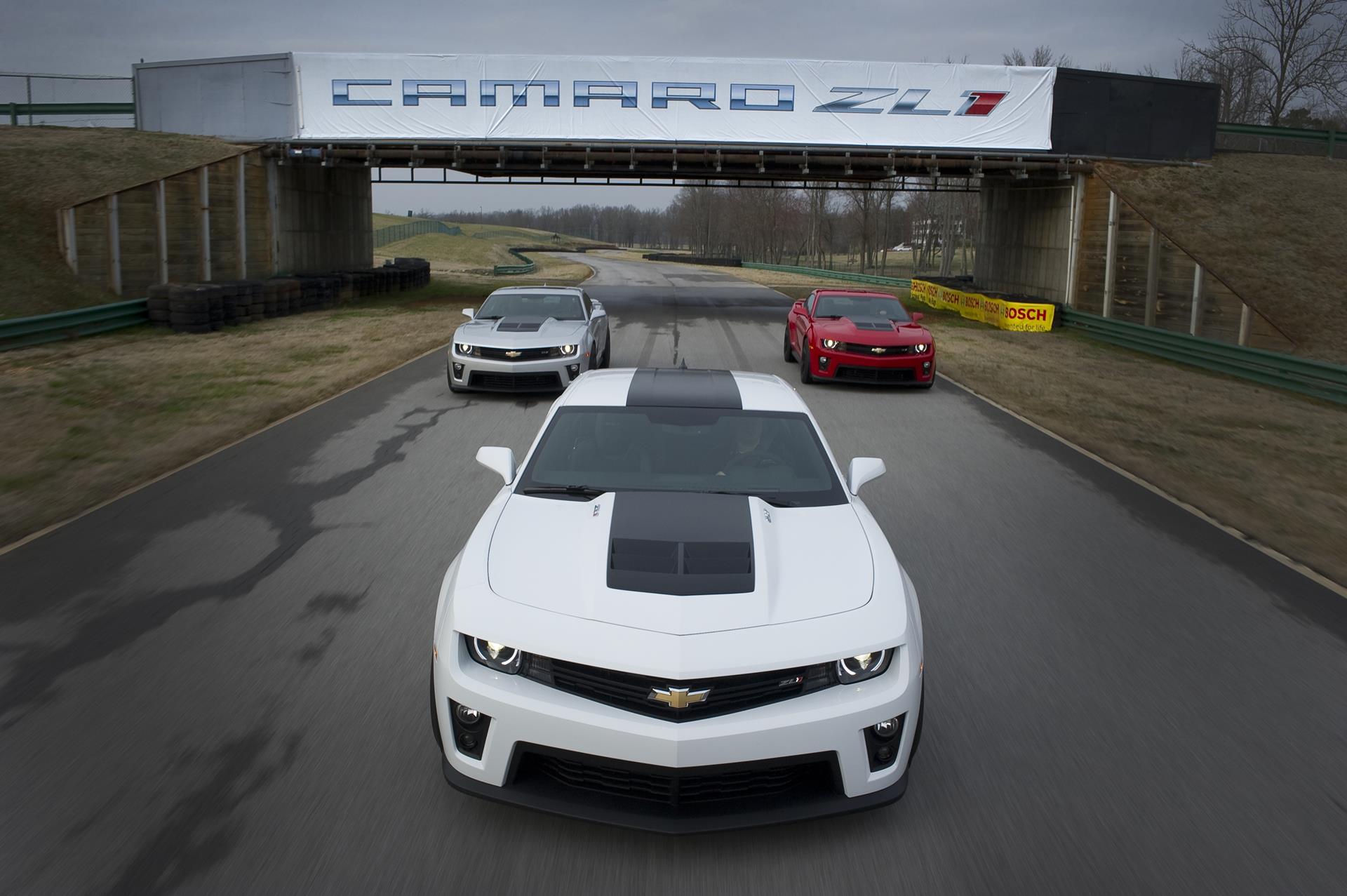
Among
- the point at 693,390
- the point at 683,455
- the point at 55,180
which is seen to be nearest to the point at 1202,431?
the point at 693,390

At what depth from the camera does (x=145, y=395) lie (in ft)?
44.4

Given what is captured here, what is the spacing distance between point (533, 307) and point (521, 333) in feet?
4.39

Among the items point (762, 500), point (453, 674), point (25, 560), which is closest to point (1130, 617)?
point (762, 500)

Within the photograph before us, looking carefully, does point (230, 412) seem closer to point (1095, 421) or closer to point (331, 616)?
point (331, 616)

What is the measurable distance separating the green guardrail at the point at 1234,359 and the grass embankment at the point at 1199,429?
0.82 ft

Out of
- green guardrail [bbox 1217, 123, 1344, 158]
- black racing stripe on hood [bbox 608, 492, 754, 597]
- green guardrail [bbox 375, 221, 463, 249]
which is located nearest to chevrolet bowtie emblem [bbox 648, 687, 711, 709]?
black racing stripe on hood [bbox 608, 492, 754, 597]

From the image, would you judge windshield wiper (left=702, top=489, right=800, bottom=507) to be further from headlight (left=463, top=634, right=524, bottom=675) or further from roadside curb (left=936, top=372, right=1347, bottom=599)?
roadside curb (left=936, top=372, right=1347, bottom=599)

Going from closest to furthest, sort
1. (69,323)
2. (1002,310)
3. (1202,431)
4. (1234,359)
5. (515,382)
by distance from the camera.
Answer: (1202,431) < (515,382) < (69,323) < (1234,359) < (1002,310)

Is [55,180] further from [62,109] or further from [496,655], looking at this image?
[496,655]

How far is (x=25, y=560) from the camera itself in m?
6.91

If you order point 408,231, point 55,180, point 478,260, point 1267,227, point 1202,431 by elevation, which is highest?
point 408,231

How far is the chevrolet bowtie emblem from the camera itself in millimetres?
3457

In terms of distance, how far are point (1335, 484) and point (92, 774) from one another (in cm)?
1102

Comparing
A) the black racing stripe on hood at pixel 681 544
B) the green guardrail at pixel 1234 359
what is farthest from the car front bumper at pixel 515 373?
the green guardrail at pixel 1234 359
